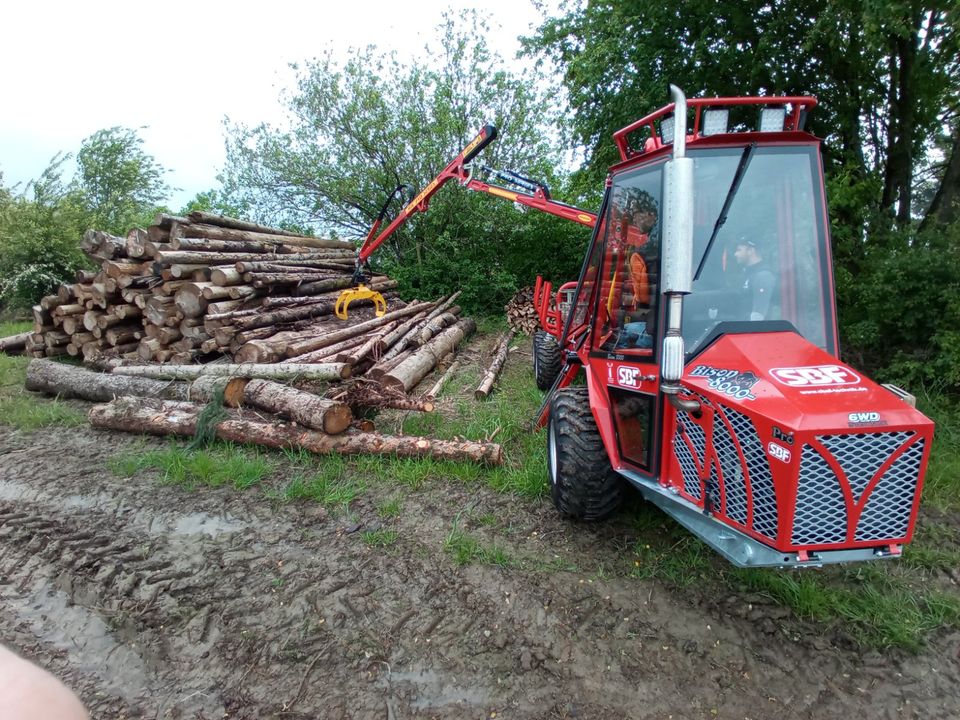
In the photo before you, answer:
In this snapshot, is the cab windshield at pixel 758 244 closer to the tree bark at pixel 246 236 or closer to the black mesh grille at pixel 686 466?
the black mesh grille at pixel 686 466

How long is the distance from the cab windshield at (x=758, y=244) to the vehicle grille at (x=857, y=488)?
870 mm

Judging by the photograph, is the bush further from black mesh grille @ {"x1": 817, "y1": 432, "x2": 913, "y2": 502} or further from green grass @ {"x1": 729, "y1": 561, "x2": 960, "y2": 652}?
black mesh grille @ {"x1": 817, "y1": 432, "x2": 913, "y2": 502}

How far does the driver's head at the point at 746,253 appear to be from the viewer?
10.8 feet

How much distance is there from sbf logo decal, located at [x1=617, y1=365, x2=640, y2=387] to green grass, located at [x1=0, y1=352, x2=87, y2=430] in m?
6.37

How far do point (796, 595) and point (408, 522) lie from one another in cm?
259

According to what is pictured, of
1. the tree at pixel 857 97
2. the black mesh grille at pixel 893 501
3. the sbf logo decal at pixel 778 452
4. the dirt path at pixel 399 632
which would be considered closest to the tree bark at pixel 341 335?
the dirt path at pixel 399 632

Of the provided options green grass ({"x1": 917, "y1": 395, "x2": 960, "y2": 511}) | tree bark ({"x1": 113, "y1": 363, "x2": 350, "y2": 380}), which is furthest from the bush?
tree bark ({"x1": 113, "y1": 363, "x2": 350, "y2": 380})

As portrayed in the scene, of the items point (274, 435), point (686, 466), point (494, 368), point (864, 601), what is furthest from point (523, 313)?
point (864, 601)

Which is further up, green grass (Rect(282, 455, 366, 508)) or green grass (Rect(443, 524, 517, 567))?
green grass (Rect(282, 455, 366, 508))

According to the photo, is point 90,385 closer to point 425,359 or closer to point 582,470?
point 425,359

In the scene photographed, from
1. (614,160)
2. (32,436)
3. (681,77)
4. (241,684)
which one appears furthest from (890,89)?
(32,436)

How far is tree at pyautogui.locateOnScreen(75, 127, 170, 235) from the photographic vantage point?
746 inches

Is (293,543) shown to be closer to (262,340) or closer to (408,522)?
(408,522)

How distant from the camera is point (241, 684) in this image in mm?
2875
